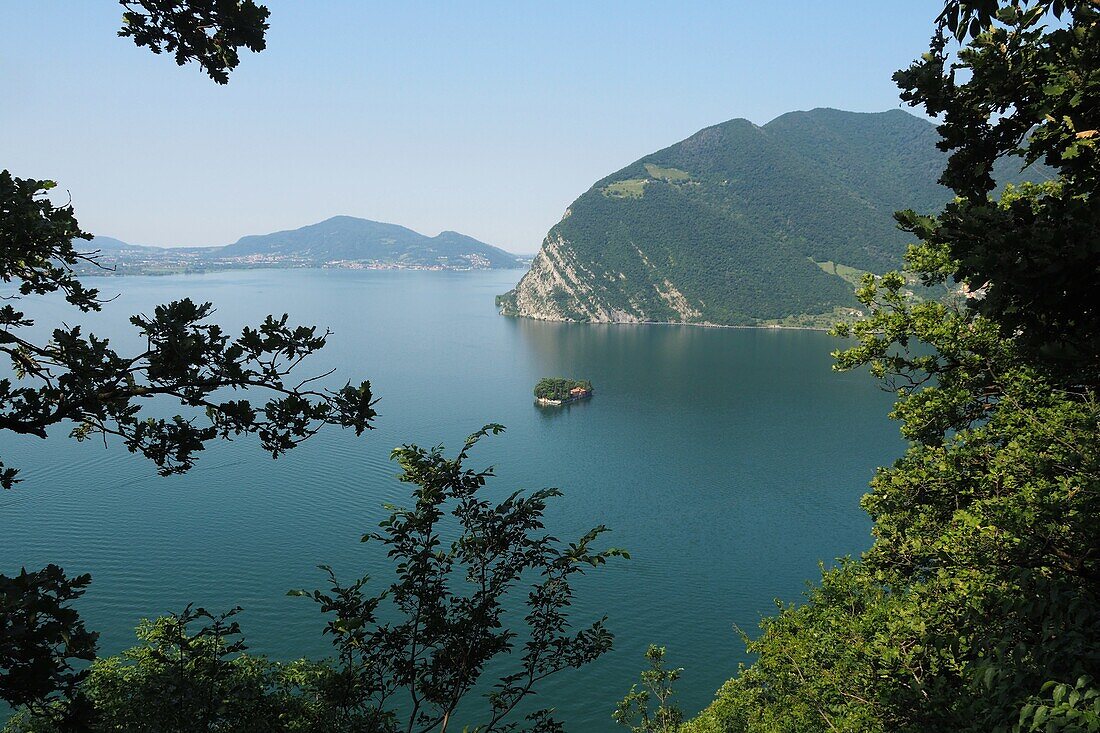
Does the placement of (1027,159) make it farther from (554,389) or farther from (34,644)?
(554,389)

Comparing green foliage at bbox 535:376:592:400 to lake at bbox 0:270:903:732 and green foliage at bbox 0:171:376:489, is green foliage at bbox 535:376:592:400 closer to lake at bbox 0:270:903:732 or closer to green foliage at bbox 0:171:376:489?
lake at bbox 0:270:903:732

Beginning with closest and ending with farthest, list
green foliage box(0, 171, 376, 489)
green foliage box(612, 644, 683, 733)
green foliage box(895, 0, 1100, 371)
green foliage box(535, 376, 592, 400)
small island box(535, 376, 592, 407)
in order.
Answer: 1. green foliage box(895, 0, 1100, 371)
2. green foliage box(0, 171, 376, 489)
3. green foliage box(612, 644, 683, 733)
4. small island box(535, 376, 592, 407)
5. green foliage box(535, 376, 592, 400)

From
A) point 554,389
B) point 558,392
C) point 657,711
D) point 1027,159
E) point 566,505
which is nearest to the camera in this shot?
point 1027,159

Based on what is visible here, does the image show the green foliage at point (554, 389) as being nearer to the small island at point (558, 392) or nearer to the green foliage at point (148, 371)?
the small island at point (558, 392)

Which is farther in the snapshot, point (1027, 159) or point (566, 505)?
point (566, 505)

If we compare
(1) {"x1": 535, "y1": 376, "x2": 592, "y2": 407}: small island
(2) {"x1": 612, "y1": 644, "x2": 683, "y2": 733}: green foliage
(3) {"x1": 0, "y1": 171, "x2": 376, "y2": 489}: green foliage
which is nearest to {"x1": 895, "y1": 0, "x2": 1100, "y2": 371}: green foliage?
(3) {"x1": 0, "y1": 171, "x2": 376, "y2": 489}: green foliage

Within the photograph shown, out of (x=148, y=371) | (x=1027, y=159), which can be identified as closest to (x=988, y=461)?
(x=1027, y=159)

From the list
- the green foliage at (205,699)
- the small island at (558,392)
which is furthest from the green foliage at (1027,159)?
the small island at (558,392)
